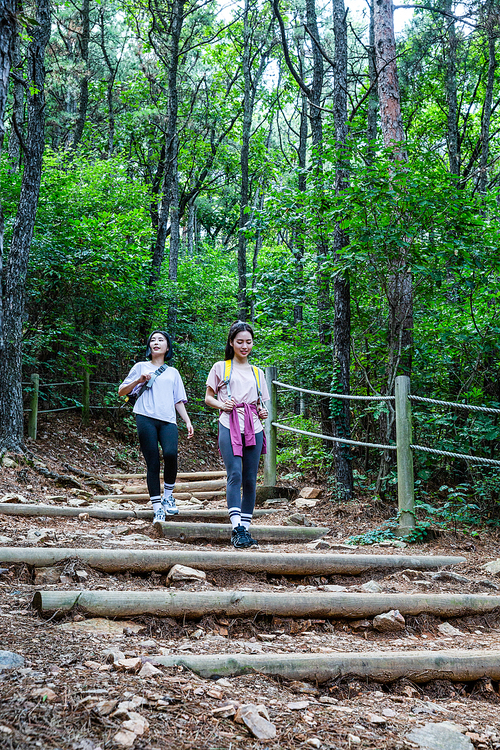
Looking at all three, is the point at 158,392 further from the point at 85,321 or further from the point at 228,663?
the point at 85,321

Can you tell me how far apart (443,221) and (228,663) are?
4.95 m

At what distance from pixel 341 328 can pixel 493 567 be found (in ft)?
11.8

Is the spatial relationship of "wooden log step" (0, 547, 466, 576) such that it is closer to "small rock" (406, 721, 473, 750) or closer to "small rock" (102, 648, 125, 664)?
"small rock" (102, 648, 125, 664)

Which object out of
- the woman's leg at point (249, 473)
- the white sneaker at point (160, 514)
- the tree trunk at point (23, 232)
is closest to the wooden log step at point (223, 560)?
the woman's leg at point (249, 473)

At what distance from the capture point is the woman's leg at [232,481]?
4.67 metres

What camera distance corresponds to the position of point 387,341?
22.9ft

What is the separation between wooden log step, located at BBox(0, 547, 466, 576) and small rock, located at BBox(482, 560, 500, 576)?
181 millimetres

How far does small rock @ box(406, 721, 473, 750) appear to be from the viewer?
2012mm

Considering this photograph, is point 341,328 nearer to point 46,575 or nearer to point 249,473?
point 249,473

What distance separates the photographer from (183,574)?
3.47 meters

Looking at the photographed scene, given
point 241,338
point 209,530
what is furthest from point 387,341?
point 209,530

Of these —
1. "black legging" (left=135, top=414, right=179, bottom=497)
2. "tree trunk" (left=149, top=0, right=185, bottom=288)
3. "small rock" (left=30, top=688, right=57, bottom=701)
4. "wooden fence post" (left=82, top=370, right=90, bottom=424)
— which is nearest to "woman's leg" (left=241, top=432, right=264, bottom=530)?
"black legging" (left=135, top=414, right=179, bottom=497)

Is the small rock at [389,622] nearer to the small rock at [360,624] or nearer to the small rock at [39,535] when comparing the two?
the small rock at [360,624]

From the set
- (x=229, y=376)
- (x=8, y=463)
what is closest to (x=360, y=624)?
(x=229, y=376)
